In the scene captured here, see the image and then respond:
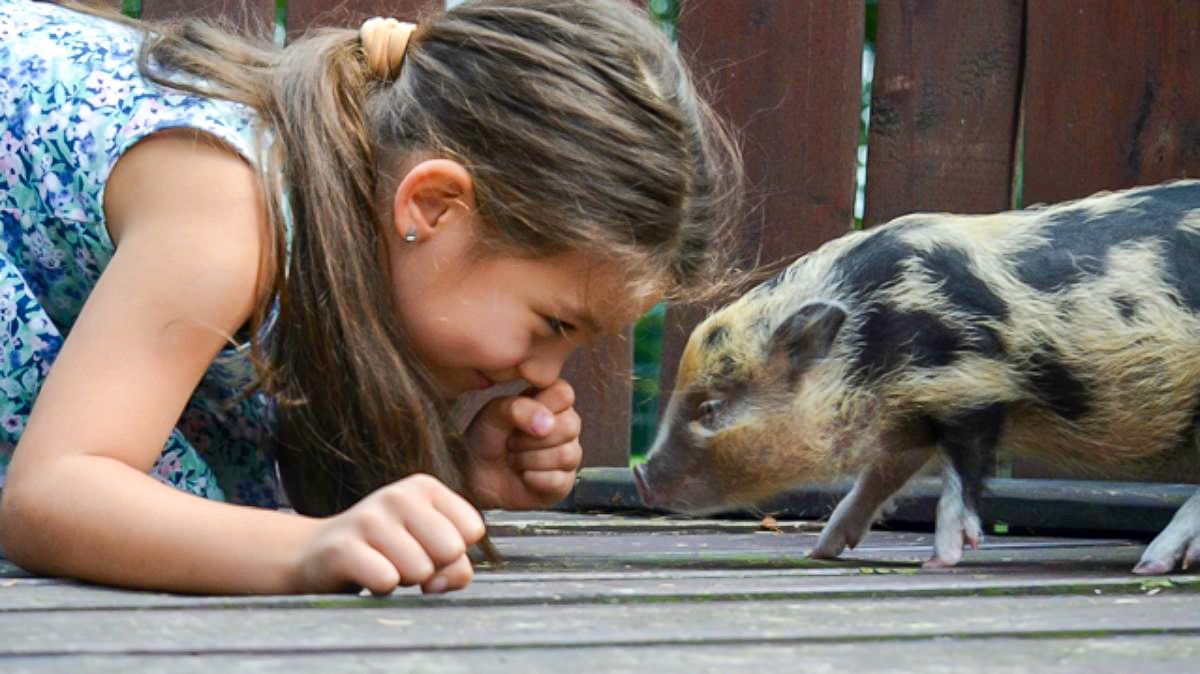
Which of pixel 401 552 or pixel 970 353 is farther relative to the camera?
pixel 970 353

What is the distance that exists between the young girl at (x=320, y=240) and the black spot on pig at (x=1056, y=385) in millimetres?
643

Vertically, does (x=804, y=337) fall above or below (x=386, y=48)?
below

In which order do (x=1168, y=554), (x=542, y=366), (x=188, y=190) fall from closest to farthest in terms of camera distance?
(x=188, y=190)
(x=542, y=366)
(x=1168, y=554)

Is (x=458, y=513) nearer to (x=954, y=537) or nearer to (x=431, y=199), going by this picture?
(x=431, y=199)

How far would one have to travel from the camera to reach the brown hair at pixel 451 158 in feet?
8.13

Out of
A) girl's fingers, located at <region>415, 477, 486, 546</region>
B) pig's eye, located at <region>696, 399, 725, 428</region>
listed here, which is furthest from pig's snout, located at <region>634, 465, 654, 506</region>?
girl's fingers, located at <region>415, 477, 486, 546</region>

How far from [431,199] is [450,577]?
2.46 feet

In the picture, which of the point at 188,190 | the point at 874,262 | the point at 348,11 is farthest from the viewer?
the point at 348,11

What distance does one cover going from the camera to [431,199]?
254 centimetres

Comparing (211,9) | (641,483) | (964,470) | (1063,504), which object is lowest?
(1063,504)

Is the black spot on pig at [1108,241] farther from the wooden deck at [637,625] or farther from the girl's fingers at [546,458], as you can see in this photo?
the girl's fingers at [546,458]

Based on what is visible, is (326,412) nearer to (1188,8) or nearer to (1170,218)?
(1170,218)

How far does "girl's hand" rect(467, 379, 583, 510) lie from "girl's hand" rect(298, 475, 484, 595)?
3.02ft

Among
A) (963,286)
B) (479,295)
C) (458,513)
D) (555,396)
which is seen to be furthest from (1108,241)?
(458,513)
